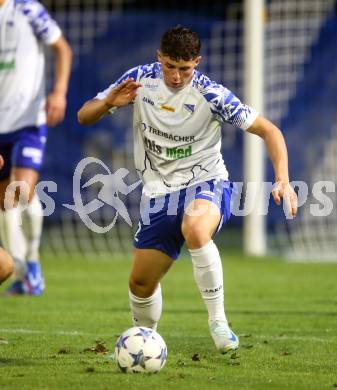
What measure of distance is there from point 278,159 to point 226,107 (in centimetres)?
51

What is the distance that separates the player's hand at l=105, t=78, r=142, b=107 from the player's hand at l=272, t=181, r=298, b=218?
105 cm

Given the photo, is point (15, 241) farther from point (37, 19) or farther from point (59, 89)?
point (37, 19)

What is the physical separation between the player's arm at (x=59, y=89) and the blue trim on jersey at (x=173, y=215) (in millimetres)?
2546

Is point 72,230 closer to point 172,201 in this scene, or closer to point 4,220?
point 4,220

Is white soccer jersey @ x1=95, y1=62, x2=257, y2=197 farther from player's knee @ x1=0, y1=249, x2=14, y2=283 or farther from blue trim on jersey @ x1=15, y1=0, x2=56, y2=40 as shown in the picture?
blue trim on jersey @ x1=15, y1=0, x2=56, y2=40

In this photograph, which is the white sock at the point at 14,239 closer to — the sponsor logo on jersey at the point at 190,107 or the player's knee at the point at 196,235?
the sponsor logo on jersey at the point at 190,107

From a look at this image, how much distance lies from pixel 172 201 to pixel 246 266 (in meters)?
6.73

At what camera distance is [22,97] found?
9.83 meters

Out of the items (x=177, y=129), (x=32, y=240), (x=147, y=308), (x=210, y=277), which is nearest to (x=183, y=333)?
(x=147, y=308)

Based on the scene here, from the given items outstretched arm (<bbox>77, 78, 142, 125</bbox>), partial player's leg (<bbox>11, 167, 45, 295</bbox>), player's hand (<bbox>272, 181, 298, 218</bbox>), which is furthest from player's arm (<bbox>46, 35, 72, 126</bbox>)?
player's hand (<bbox>272, 181, 298, 218</bbox>)

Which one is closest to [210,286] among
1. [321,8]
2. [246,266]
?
[246,266]

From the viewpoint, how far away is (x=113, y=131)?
16.5 m

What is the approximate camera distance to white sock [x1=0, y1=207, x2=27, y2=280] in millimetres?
9992

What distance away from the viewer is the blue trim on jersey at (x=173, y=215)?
22.0ft
